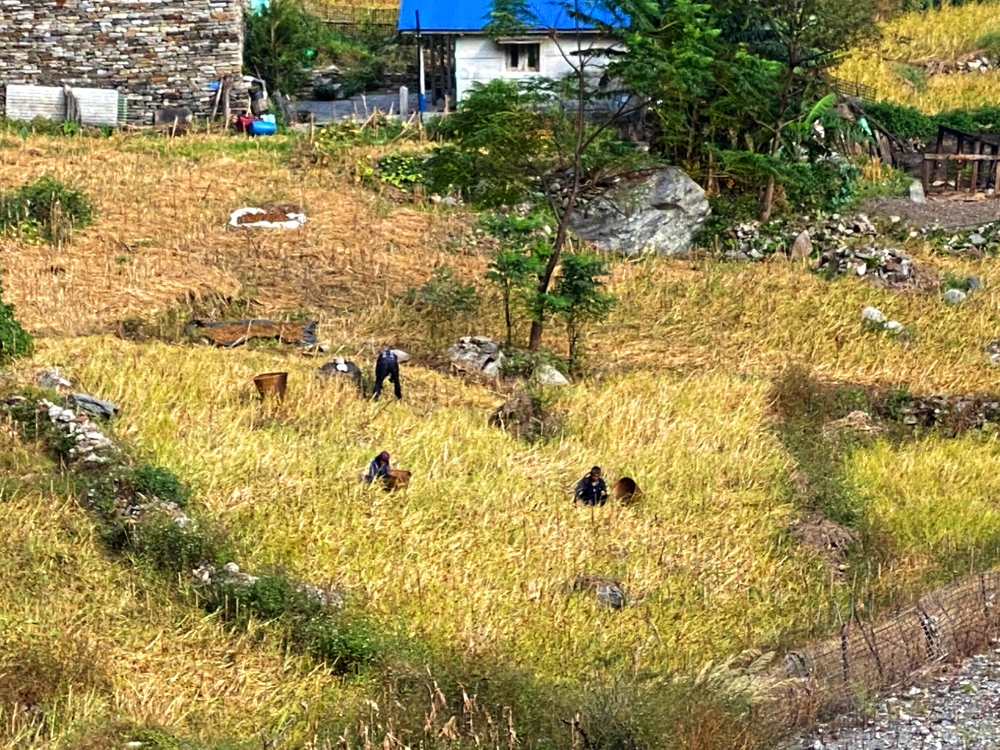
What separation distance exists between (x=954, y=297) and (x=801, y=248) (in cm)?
316

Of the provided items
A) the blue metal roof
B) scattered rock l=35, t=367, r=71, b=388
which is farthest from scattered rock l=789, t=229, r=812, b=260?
scattered rock l=35, t=367, r=71, b=388

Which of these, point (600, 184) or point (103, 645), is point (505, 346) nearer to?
point (600, 184)

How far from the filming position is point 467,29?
30391 millimetres

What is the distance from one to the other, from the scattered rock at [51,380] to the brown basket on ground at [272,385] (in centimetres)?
204

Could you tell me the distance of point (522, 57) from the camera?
31.0 m

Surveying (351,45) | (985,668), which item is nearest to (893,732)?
(985,668)

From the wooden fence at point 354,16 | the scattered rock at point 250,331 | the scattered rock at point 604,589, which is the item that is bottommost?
the scattered rock at point 604,589

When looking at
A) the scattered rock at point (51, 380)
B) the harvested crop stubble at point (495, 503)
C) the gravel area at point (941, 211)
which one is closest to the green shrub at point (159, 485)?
the harvested crop stubble at point (495, 503)

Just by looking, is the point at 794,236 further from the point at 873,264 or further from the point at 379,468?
the point at 379,468

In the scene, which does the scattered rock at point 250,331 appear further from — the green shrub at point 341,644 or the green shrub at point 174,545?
the green shrub at point 341,644

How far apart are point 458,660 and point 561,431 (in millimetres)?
5865

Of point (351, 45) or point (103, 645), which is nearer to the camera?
point (103, 645)

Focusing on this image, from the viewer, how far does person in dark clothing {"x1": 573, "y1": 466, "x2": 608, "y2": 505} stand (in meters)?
13.7

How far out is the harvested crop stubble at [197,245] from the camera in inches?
770
